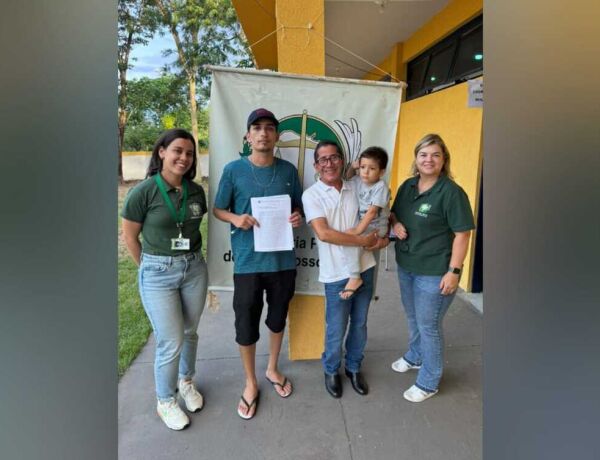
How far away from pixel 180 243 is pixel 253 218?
0.43 m

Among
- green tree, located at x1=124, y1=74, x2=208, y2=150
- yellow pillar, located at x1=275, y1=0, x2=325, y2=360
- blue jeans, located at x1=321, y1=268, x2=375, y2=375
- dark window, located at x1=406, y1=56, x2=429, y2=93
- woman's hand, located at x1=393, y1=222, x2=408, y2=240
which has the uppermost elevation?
green tree, located at x1=124, y1=74, x2=208, y2=150

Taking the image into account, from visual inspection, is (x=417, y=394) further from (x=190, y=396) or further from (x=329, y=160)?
(x=329, y=160)

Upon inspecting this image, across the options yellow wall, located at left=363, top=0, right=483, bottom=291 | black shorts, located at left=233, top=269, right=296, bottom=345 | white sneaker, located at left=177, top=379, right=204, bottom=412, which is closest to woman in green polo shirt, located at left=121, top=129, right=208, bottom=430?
white sneaker, located at left=177, top=379, right=204, bottom=412

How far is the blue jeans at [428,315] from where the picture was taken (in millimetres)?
2485

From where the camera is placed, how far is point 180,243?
2.21 m

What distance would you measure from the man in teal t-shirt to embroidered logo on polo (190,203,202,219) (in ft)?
0.36

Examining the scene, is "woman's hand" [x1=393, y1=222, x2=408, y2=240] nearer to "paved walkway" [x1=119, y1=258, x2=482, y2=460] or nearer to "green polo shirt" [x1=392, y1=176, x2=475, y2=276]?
"green polo shirt" [x1=392, y1=176, x2=475, y2=276]

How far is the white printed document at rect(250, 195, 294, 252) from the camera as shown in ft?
7.58

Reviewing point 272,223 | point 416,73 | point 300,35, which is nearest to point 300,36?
point 300,35

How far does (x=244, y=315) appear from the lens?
8.04 ft

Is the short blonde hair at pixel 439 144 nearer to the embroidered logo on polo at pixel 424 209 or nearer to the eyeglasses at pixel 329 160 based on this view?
the embroidered logo on polo at pixel 424 209
